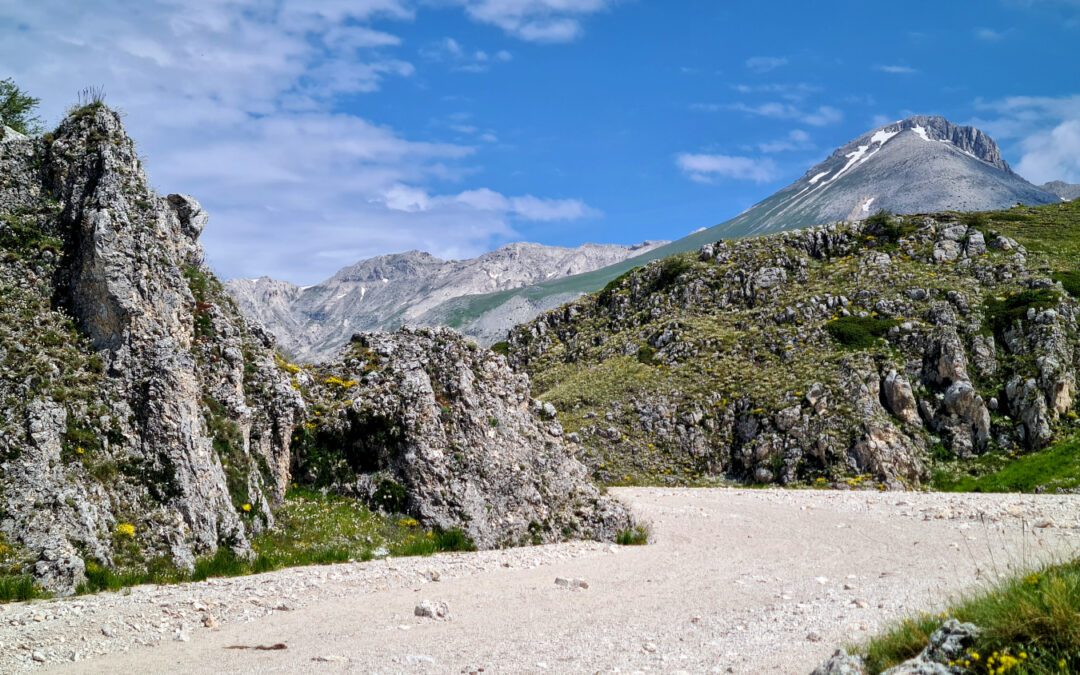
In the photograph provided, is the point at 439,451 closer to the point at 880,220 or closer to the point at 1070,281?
the point at 1070,281

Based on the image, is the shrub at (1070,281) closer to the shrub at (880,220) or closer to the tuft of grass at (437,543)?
the shrub at (880,220)

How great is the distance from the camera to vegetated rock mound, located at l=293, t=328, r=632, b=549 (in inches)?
725

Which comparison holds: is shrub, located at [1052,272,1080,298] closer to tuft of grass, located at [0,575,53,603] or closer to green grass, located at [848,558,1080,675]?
green grass, located at [848,558,1080,675]

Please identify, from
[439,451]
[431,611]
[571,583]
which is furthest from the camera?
[439,451]

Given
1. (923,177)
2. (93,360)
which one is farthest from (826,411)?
(923,177)

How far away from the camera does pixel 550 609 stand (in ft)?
38.7

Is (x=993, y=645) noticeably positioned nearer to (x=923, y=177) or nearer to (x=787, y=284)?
(x=787, y=284)

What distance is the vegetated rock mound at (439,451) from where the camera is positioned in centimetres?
1842

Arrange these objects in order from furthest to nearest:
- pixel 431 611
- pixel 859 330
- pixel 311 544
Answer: pixel 859 330
pixel 311 544
pixel 431 611

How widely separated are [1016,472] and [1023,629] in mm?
30146

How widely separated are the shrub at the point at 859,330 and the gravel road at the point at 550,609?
2231 cm

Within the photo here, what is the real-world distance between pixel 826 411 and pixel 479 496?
81.3ft

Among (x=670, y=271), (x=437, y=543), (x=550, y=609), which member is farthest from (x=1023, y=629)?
(x=670, y=271)

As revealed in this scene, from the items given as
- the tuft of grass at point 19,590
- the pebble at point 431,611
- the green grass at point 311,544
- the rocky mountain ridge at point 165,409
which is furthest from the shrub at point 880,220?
the tuft of grass at point 19,590
